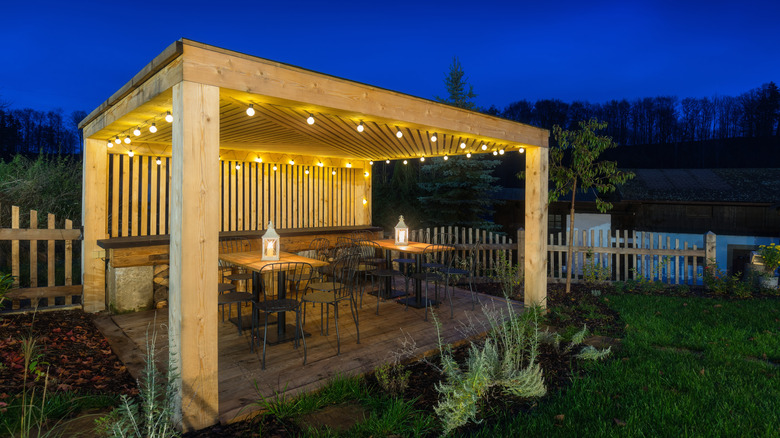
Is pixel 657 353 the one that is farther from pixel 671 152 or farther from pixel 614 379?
pixel 671 152

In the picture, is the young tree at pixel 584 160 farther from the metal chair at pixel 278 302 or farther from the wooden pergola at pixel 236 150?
the metal chair at pixel 278 302

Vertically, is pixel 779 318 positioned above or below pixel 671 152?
below

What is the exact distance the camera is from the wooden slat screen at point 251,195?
5855 millimetres

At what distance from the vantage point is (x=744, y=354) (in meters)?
3.96

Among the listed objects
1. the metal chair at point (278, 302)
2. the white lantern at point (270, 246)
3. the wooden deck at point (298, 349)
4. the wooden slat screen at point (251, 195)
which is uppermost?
the wooden slat screen at point (251, 195)

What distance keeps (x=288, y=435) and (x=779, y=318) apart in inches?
246

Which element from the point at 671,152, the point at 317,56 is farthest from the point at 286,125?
the point at 317,56

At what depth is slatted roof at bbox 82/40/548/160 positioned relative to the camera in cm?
268

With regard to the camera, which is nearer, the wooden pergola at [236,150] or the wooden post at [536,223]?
the wooden pergola at [236,150]

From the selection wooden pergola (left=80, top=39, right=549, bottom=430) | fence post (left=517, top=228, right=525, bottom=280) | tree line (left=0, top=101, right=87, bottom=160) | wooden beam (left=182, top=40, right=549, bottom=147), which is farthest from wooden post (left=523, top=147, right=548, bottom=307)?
tree line (left=0, top=101, right=87, bottom=160)

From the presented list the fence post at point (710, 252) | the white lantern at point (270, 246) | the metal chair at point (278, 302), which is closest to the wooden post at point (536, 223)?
the metal chair at point (278, 302)

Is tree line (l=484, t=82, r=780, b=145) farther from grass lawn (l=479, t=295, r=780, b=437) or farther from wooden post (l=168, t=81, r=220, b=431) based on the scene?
wooden post (l=168, t=81, r=220, b=431)

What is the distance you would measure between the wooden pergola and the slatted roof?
1 centimetres

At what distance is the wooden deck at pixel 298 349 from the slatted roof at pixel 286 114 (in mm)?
1851
